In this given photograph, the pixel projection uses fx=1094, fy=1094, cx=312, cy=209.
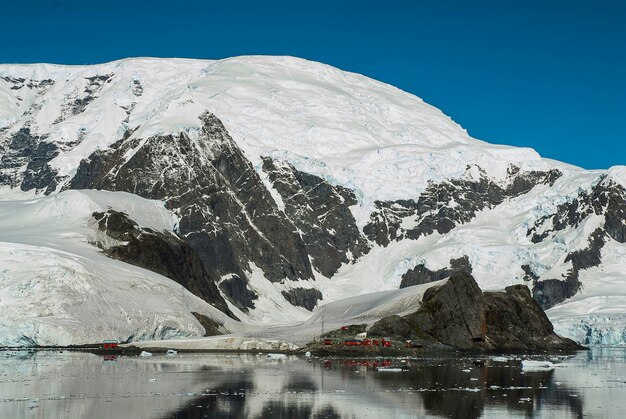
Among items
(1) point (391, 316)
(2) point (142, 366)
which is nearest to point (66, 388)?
(2) point (142, 366)

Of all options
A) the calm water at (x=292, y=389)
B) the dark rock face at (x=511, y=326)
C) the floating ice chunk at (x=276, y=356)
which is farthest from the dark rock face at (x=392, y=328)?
the calm water at (x=292, y=389)

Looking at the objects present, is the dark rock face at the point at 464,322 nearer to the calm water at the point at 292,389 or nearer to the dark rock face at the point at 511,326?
the dark rock face at the point at 511,326

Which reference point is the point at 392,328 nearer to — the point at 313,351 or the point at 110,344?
the point at 313,351

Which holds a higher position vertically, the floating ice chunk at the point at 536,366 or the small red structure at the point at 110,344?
the small red structure at the point at 110,344

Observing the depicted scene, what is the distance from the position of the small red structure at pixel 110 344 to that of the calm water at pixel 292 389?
24718mm

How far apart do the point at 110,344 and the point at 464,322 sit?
186 ft

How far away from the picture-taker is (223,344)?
169 meters

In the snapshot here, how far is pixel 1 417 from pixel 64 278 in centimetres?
10390

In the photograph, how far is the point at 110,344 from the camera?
539 feet

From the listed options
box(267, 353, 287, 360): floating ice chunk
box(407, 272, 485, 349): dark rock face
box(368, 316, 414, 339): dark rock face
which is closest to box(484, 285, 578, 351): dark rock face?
box(407, 272, 485, 349): dark rock face

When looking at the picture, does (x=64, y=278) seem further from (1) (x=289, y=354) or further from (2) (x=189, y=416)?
(2) (x=189, y=416)

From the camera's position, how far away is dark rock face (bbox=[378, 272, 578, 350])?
173m

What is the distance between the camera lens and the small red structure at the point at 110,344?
6363 inches

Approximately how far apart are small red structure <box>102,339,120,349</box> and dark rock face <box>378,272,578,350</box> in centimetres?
3953
